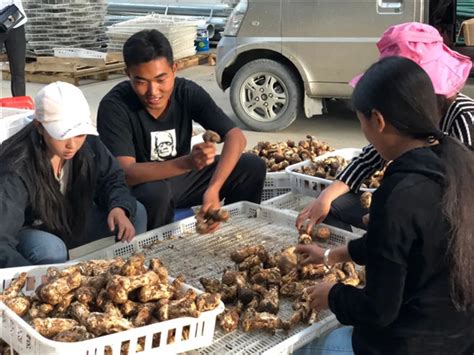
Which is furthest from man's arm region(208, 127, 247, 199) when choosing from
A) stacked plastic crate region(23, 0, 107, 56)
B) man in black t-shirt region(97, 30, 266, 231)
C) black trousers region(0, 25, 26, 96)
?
stacked plastic crate region(23, 0, 107, 56)

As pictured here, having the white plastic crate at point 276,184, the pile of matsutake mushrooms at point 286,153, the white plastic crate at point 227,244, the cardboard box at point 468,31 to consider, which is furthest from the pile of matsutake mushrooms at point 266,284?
the cardboard box at point 468,31

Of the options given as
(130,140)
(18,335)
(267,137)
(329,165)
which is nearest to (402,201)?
(18,335)

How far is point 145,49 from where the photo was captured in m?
3.21

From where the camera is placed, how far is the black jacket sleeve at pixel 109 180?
3.09 meters

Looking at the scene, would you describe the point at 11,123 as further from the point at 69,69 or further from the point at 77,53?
the point at 77,53

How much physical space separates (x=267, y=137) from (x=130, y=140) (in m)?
3.47

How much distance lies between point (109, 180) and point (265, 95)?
404cm

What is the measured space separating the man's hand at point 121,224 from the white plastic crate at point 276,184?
4.43 feet

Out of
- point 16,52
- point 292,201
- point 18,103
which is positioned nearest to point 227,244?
point 292,201

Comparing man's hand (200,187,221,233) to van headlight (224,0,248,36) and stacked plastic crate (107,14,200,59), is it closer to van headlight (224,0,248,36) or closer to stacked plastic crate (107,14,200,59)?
van headlight (224,0,248,36)

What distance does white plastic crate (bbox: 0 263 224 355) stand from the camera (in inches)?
72.6

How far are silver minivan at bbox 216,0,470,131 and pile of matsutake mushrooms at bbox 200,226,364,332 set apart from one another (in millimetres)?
3987

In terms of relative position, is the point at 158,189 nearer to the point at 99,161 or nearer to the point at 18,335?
the point at 99,161

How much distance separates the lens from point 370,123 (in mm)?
1878
